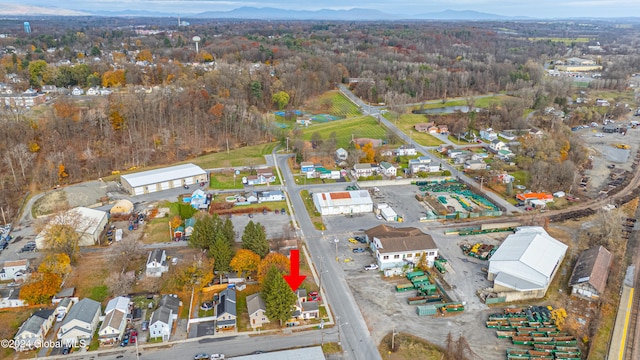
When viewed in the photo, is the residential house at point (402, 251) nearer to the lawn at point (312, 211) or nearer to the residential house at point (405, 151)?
the lawn at point (312, 211)

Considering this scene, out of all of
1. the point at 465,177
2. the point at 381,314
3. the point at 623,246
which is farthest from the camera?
the point at 465,177

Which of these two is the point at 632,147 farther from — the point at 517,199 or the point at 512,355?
the point at 512,355

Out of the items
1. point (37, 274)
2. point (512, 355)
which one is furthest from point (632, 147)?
point (37, 274)

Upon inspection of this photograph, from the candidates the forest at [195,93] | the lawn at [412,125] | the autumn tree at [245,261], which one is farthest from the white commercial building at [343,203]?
the lawn at [412,125]

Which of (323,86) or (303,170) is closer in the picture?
(303,170)

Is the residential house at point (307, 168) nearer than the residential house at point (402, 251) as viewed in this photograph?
No

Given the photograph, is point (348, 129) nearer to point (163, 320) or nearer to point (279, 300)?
point (279, 300)

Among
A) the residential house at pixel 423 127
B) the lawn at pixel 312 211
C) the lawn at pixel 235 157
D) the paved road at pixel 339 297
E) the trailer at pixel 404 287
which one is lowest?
the lawn at pixel 235 157
